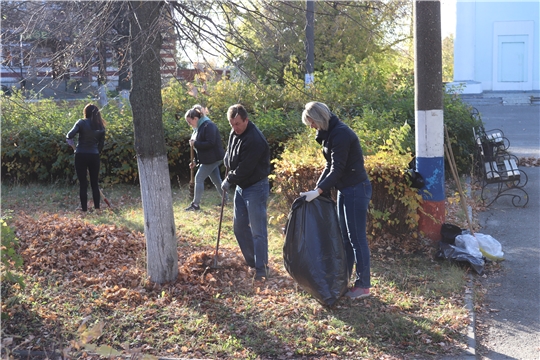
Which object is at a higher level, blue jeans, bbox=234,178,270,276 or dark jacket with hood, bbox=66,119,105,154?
dark jacket with hood, bbox=66,119,105,154

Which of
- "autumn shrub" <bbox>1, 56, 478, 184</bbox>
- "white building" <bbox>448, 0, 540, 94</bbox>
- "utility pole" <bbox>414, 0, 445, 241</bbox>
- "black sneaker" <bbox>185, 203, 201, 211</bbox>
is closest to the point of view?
"utility pole" <bbox>414, 0, 445, 241</bbox>

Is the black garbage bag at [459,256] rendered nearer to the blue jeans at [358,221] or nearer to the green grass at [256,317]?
the green grass at [256,317]

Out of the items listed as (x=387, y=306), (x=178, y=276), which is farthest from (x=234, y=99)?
(x=387, y=306)

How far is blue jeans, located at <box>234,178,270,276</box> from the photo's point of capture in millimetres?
5730

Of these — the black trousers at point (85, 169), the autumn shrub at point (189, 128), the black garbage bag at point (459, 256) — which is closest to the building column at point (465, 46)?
the autumn shrub at point (189, 128)

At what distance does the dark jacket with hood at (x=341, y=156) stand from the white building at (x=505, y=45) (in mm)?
22320

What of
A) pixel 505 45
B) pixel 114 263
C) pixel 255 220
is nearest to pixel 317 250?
pixel 255 220

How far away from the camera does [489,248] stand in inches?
252

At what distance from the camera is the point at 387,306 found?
5.16 meters

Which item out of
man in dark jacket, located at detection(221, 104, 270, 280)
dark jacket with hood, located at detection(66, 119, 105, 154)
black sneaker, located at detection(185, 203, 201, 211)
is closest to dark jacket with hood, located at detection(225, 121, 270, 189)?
man in dark jacket, located at detection(221, 104, 270, 280)

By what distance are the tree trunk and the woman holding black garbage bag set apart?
134 cm

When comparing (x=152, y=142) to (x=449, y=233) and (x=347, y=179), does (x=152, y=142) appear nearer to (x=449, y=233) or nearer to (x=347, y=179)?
(x=347, y=179)

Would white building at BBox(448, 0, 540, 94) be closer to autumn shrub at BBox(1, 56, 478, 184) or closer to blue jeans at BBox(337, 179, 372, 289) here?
autumn shrub at BBox(1, 56, 478, 184)

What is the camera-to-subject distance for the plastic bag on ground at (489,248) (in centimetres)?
637
